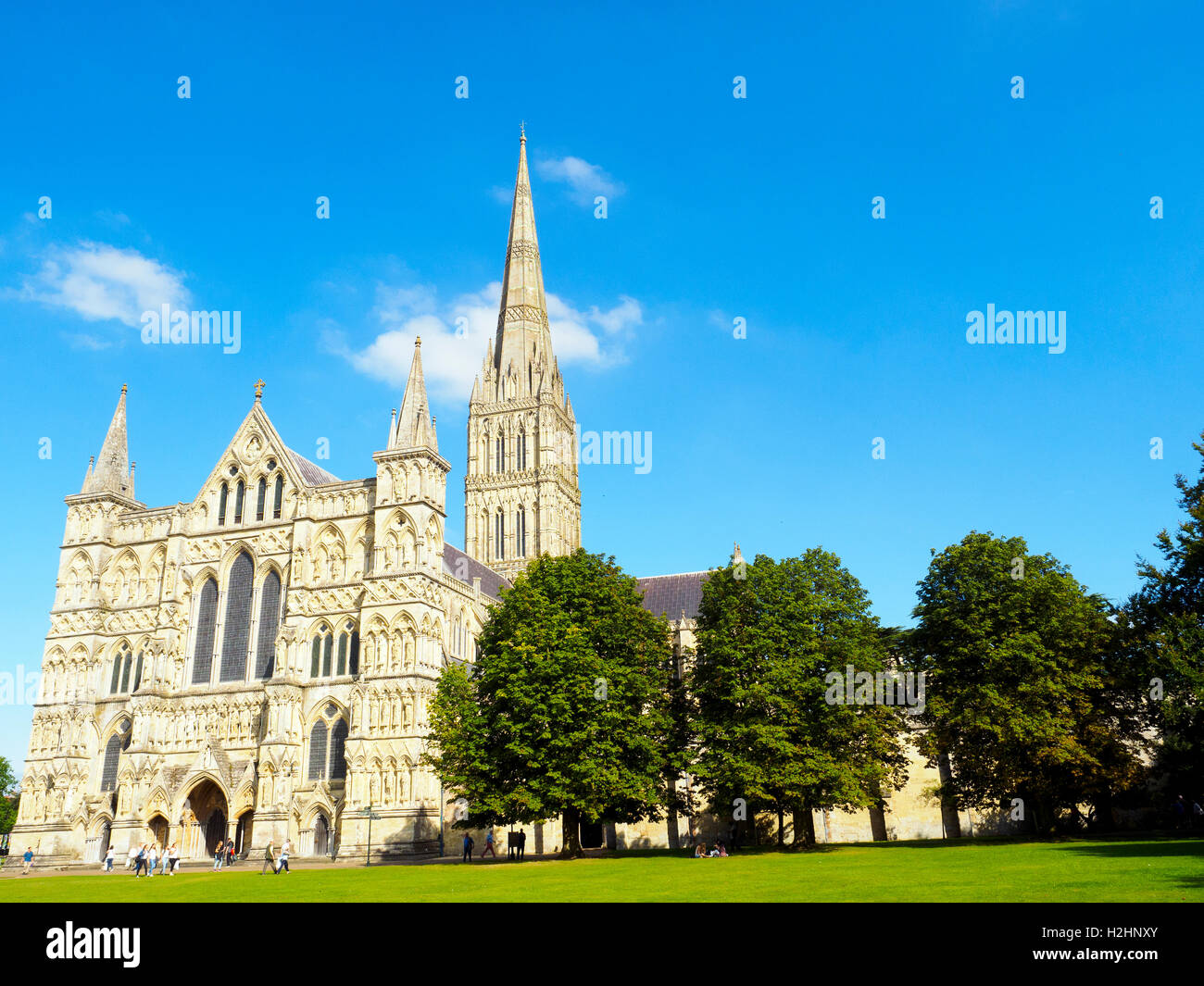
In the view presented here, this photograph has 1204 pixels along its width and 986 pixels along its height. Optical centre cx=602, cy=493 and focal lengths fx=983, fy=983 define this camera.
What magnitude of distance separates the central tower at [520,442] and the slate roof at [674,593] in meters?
10.2

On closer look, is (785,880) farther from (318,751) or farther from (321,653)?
(321,653)

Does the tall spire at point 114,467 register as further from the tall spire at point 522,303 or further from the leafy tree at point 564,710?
the tall spire at point 522,303

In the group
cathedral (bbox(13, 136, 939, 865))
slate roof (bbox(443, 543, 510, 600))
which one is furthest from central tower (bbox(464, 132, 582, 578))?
cathedral (bbox(13, 136, 939, 865))

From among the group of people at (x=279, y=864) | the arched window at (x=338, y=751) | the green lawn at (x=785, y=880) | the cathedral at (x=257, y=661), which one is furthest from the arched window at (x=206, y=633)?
the green lawn at (x=785, y=880)

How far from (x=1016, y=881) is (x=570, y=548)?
216ft

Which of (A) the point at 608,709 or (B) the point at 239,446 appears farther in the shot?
(B) the point at 239,446

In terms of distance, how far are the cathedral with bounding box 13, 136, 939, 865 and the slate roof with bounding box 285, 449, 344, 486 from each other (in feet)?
0.64

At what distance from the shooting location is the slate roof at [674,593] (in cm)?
7150

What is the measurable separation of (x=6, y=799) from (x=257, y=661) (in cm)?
7586

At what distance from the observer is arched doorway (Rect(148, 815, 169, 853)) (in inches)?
1930
